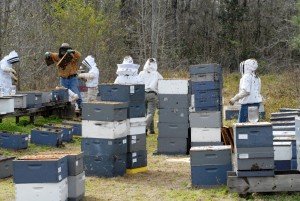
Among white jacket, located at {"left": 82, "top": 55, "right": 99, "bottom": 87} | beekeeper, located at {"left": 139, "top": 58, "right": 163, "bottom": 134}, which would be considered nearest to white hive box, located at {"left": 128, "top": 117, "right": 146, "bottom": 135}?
beekeeper, located at {"left": 139, "top": 58, "right": 163, "bottom": 134}

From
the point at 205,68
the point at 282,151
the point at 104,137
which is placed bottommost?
the point at 282,151

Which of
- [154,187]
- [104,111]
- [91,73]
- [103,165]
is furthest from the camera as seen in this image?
[91,73]

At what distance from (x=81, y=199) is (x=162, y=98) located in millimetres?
4131

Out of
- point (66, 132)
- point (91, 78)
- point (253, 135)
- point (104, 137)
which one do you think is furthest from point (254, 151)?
point (91, 78)

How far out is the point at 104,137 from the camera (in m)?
8.36

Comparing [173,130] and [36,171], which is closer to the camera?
[36,171]

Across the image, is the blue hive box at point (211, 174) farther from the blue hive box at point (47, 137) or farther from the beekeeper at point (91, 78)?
the beekeeper at point (91, 78)

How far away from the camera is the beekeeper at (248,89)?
985cm

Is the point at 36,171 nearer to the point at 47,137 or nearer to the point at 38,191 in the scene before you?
the point at 38,191

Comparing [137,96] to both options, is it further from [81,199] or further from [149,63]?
[149,63]

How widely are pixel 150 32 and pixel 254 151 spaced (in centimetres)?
2421

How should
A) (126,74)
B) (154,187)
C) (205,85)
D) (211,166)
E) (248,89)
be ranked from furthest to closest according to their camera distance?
(205,85) → (126,74) → (248,89) → (154,187) → (211,166)

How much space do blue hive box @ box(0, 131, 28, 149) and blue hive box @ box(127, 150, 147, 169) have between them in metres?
2.75

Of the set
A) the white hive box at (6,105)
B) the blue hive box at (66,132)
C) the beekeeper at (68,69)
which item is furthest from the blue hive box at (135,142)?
the beekeeper at (68,69)
